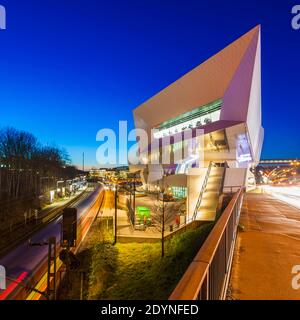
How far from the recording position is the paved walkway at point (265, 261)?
3.26 meters

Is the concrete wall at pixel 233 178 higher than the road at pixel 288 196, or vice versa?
the concrete wall at pixel 233 178

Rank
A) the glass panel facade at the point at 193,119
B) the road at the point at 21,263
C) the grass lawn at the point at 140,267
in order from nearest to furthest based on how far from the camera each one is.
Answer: the road at the point at 21,263
the grass lawn at the point at 140,267
the glass panel facade at the point at 193,119

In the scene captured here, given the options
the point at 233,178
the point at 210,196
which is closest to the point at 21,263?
the point at 210,196

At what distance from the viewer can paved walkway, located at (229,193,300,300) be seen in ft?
10.7

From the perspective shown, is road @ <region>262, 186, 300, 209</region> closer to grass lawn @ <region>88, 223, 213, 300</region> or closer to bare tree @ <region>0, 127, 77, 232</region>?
grass lawn @ <region>88, 223, 213, 300</region>

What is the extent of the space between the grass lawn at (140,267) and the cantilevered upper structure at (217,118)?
386 cm

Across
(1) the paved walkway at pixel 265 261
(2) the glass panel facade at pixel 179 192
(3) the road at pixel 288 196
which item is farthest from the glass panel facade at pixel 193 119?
(1) the paved walkway at pixel 265 261

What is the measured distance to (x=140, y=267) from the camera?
13.0 m

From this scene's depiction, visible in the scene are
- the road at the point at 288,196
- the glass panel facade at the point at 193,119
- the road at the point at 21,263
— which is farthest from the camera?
the glass panel facade at the point at 193,119

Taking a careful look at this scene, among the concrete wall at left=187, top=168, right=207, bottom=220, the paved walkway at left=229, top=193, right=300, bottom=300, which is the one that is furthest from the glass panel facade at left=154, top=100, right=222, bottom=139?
the paved walkway at left=229, top=193, right=300, bottom=300

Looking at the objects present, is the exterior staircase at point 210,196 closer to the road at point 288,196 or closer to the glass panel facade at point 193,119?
the road at point 288,196

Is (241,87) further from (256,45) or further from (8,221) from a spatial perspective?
(8,221)

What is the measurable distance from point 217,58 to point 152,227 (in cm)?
2610

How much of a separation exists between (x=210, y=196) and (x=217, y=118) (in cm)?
1897
